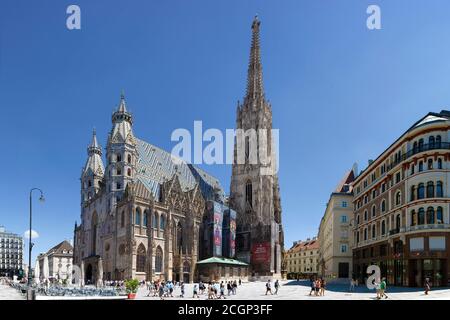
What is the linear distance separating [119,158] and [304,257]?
79.4 m

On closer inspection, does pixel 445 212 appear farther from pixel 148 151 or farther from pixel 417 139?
pixel 148 151

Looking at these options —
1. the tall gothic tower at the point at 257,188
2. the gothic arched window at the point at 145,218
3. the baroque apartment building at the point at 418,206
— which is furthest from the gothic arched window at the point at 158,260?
the baroque apartment building at the point at 418,206

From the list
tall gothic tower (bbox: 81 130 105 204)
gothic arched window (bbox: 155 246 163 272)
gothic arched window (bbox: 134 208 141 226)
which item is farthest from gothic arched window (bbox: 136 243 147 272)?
tall gothic tower (bbox: 81 130 105 204)

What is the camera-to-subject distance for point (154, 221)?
8500cm

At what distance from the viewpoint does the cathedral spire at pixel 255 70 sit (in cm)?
12081

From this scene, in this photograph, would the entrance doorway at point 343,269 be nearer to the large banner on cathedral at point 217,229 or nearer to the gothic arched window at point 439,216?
the gothic arched window at point 439,216

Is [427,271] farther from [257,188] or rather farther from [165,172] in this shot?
[257,188]

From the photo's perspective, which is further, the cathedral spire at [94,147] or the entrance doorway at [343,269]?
the cathedral spire at [94,147]

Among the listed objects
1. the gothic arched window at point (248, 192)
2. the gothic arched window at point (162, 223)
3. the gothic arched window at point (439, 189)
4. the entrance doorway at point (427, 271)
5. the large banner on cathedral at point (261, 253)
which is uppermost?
the gothic arched window at point (248, 192)

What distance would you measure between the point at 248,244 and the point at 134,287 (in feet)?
231

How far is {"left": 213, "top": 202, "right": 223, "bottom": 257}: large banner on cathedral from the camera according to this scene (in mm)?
96938

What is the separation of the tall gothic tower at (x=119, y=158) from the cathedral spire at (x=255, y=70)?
41.2m

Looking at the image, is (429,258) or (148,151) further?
(148,151)
